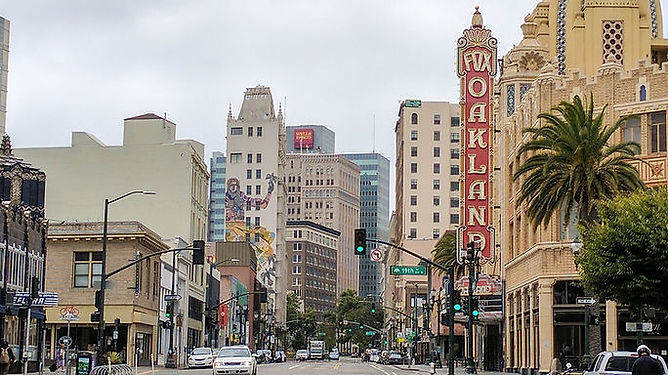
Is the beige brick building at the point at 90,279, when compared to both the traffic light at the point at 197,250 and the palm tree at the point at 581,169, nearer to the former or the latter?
the traffic light at the point at 197,250

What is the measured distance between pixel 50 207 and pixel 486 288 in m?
41.7

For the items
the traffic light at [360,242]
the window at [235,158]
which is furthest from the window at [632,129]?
the window at [235,158]

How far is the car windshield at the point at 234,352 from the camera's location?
5194 centimetres

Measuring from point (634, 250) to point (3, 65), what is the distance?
4606 inches

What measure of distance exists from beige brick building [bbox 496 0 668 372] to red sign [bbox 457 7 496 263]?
1.22 m

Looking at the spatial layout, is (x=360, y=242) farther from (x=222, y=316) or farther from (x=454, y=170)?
(x=454, y=170)

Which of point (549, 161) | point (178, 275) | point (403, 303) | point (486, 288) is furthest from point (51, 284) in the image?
point (403, 303)

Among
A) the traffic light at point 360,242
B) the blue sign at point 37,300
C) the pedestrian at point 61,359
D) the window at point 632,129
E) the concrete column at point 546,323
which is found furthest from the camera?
the pedestrian at point 61,359

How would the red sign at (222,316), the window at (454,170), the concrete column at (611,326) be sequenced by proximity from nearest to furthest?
1. the concrete column at (611,326)
2. the red sign at (222,316)
3. the window at (454,170)

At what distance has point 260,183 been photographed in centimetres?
19225

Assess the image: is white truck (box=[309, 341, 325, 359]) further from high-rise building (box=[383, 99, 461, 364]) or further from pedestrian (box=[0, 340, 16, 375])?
pedestrian (box=[0, 340, 16, 375])

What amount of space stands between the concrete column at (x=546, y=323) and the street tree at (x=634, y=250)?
19.5 metres

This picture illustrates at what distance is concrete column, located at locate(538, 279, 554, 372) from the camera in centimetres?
5881

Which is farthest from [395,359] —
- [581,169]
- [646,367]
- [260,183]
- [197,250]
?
[646,367]
